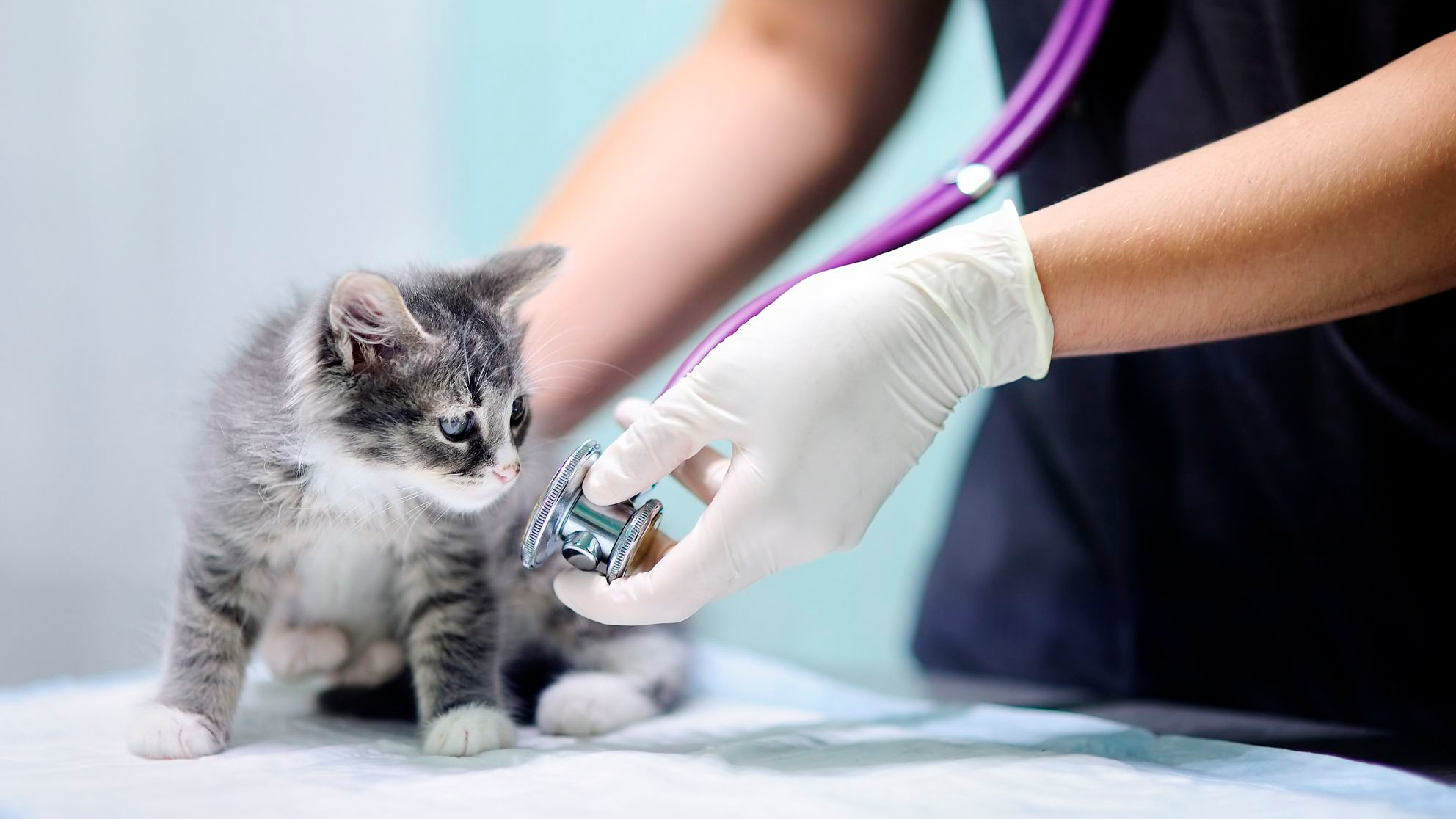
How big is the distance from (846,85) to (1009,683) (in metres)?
0.96

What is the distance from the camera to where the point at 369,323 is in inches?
41.5

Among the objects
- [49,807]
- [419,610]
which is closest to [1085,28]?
[419,610]

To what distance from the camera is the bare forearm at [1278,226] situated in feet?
2.97

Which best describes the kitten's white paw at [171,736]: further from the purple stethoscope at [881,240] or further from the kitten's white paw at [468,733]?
the purple stethoscope at [881,240]

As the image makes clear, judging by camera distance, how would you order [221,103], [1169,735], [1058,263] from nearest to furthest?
[1058,263]
[1169,735]
[221,103]

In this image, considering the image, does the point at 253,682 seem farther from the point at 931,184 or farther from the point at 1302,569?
the point at 1302,569

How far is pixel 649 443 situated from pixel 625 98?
1.90 m


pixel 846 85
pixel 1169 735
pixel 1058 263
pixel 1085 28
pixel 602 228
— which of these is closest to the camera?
pixel 1058 263

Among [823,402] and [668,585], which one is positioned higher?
[823,402]

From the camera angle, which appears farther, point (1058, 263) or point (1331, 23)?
point (1331, 23)

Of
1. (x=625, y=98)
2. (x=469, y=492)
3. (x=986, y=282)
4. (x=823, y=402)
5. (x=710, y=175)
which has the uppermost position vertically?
(x=625, y=98)

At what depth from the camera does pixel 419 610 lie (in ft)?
4.00

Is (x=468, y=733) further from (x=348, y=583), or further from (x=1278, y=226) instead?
(x=1278, y=226)

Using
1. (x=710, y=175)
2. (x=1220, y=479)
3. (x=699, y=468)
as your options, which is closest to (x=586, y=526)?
(x=699, y=468)
